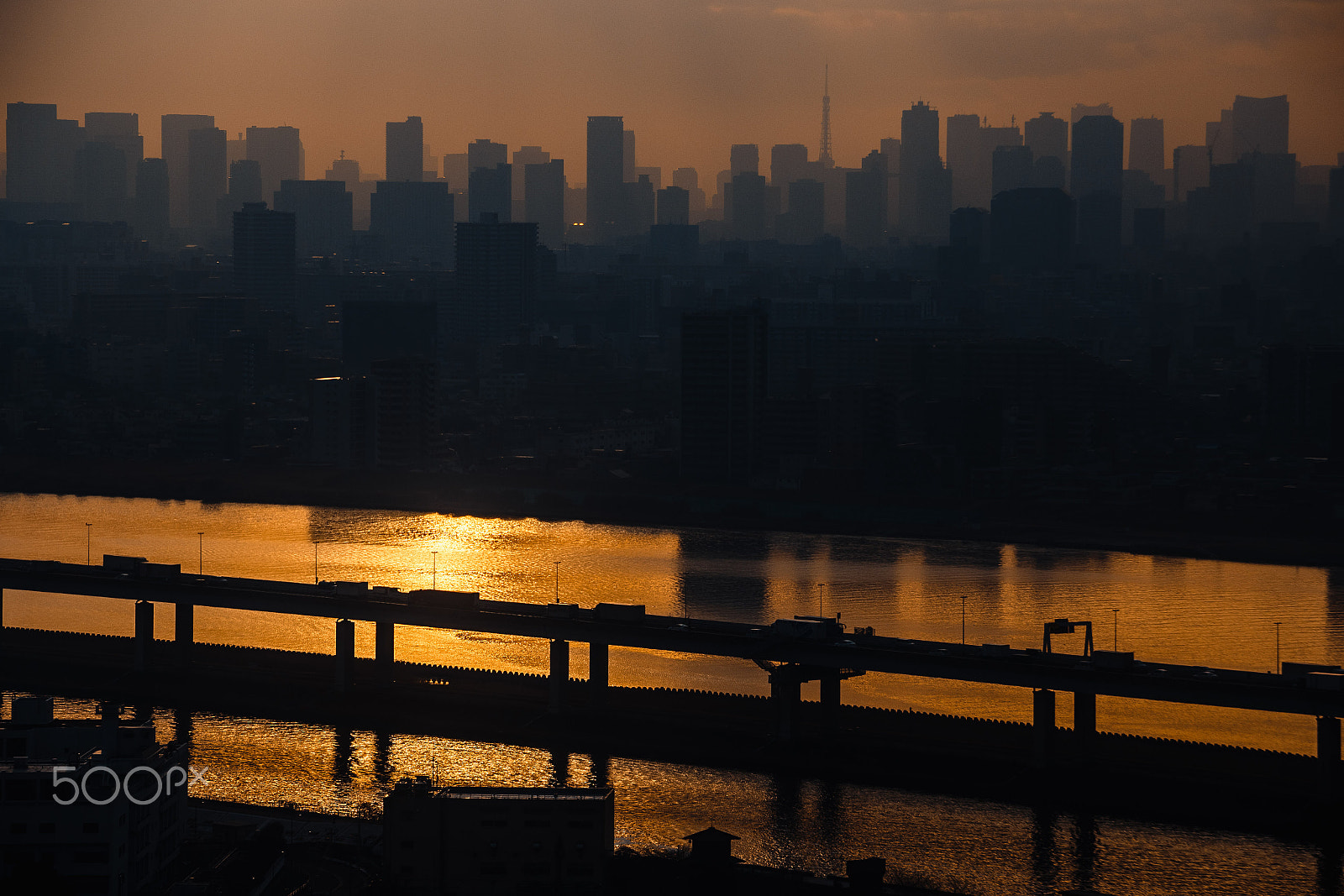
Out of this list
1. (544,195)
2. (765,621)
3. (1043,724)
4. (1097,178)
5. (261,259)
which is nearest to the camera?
(1043,724)

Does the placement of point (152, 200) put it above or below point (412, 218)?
above

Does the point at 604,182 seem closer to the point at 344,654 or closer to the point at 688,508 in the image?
the point at 688,508

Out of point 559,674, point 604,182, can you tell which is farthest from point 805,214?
point 559,674

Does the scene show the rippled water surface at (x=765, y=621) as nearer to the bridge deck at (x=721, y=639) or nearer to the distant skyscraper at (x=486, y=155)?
the bridge deck at (x=721, y=639)

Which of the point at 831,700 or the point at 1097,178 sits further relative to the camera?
the point at 1097,178

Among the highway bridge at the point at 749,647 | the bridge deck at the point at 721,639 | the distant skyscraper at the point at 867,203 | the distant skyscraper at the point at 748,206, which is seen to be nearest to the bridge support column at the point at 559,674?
the highway bridge at the point at 749,647

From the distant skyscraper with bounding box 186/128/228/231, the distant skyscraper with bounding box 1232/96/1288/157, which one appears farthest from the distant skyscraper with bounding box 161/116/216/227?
the distant skyscraper with bounding box 1232/96/1288/157
